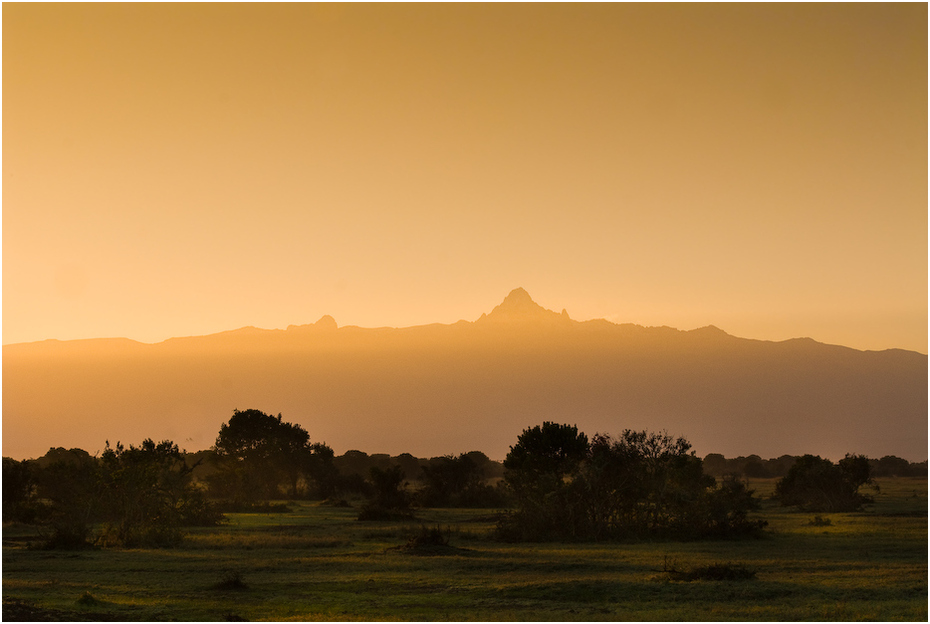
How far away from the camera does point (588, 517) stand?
46.8 meters

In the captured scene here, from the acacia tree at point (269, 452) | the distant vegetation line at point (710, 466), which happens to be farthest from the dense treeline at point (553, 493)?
the distant vegetation line at point (710, 466)

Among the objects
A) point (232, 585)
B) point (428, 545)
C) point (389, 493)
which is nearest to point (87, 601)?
point (232, 585)

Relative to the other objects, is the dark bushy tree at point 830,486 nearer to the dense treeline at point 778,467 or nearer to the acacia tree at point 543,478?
the acacia tree at point 543,478

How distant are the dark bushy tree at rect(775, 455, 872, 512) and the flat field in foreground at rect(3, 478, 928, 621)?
13.8m

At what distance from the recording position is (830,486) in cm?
6069

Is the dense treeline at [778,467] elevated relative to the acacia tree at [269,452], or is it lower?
lower

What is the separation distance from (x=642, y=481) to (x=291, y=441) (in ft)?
194

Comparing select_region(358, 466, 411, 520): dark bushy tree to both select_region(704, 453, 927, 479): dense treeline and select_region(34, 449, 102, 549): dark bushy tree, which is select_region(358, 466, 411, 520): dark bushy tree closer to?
select_region(34, 449, 102, 549): dark bushy tree

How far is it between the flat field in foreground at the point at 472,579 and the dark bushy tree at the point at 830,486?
544 inches

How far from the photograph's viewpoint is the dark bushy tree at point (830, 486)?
196 ft

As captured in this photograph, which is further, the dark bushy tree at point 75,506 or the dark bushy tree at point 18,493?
the dark bushy tree at point 18,493

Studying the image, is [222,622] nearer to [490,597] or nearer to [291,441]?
[490,597]

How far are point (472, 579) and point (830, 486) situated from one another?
41037 millimetres

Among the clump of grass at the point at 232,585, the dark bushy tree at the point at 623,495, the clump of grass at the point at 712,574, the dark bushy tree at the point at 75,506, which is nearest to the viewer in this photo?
the clump of grass at the point at 232,585
